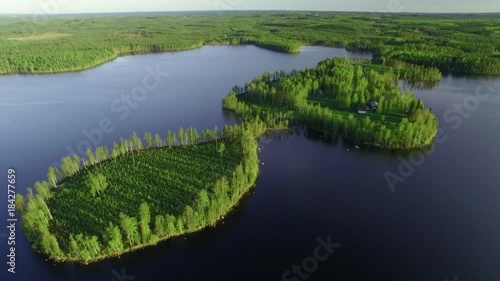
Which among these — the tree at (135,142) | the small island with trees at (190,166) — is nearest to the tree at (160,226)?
the small island with trees at (190,166)

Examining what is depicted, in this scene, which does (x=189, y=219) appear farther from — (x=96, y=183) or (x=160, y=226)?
(x=96, y=183)

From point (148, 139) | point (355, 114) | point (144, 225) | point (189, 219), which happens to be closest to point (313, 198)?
point (189, 219)

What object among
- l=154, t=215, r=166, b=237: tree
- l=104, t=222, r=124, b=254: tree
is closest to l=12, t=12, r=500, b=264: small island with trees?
l=104, t=222, r=124, b=254: tree

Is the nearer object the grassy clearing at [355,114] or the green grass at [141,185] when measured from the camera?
the green grass at [141,185]

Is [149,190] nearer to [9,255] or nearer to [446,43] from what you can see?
[9,255]

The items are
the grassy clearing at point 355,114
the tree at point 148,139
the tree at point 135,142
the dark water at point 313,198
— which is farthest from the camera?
the grassy clearing at point 355,114

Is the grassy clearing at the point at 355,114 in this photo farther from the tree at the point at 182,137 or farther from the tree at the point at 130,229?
the tree at the point at 130,229

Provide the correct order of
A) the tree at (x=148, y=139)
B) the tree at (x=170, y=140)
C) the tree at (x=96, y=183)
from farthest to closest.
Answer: the tree at (x=170, y=140), the tree at (x=148, y=139), the tree at (x=96, y=183)
